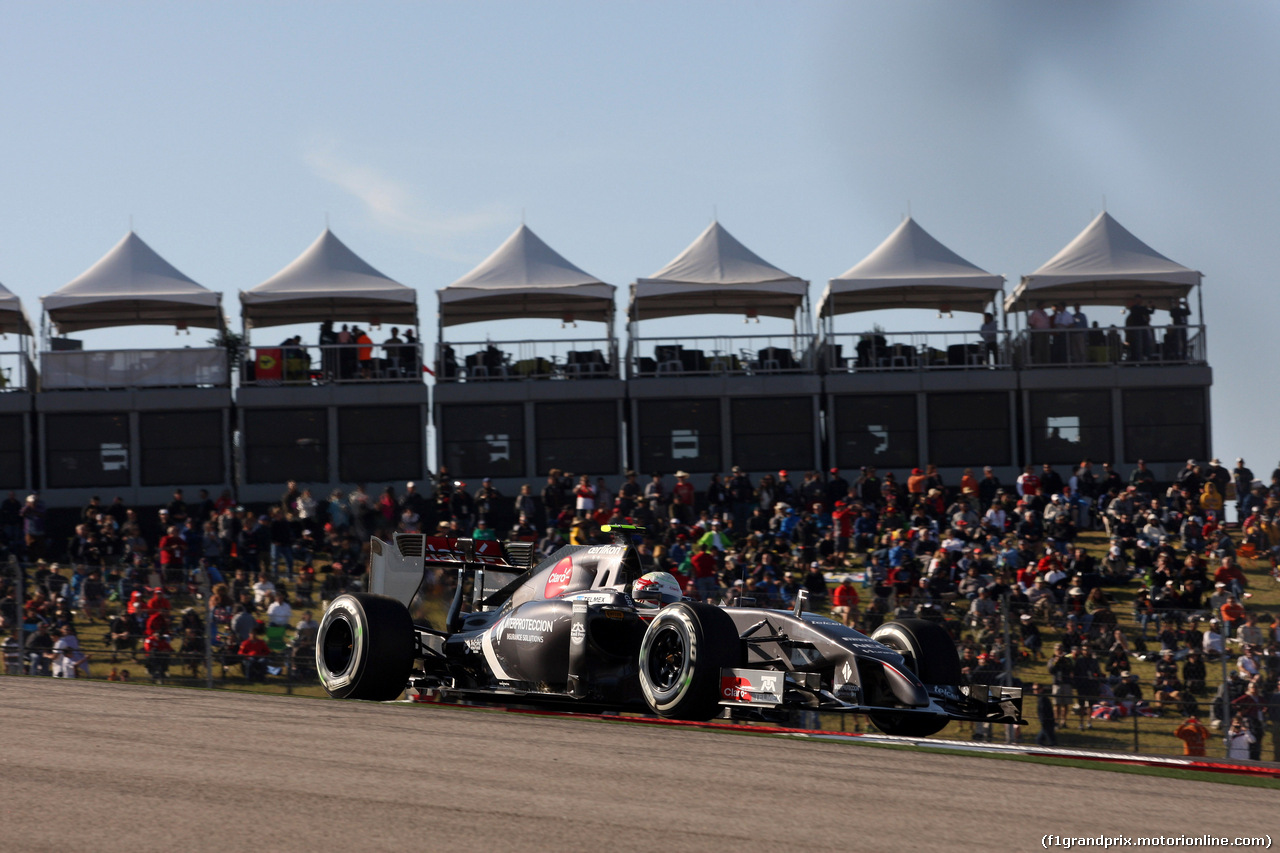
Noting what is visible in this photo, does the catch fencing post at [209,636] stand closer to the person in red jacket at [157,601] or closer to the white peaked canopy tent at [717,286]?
the person in red jacket at [157,601]

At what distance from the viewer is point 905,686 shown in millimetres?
9898

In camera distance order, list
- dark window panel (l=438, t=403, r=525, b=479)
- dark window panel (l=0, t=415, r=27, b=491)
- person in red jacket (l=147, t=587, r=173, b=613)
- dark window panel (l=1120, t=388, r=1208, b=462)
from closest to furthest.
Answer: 1. person in red jacket (l=147, t=587, r=173, b=613)
2. dark window panel (l=0, t=415, r=27, b=491)
3. dark window panel (l=1120, t=388, r=1208, b=462)
4. dark window panel (l=438, t=403, r=525, b=479)

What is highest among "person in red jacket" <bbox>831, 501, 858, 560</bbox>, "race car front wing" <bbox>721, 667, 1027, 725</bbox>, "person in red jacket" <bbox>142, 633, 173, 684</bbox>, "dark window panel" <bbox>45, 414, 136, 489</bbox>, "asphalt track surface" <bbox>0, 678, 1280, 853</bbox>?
"dark window panel" <bbox>45, 414, 136, 489</bbox>

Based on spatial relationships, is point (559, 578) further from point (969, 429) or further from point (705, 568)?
point (969, 429)

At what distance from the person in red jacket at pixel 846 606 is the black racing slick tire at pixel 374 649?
396 centimetres

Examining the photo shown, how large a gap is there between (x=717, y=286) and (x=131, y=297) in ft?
39.6

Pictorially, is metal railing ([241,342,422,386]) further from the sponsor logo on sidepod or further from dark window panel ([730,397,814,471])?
the sponsor logo on sidepod

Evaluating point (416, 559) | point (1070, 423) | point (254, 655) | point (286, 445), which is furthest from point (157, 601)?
point (1070, 423)

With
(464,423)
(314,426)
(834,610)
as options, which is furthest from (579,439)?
(834,610)

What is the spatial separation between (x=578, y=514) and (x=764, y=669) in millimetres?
15303

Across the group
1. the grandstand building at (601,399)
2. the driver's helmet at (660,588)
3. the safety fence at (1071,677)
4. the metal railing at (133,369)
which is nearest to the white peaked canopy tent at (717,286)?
the grandstand building at (601,399)

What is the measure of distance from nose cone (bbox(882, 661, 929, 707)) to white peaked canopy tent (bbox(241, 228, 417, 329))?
73.0ft

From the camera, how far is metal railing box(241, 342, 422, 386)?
31.2 meters

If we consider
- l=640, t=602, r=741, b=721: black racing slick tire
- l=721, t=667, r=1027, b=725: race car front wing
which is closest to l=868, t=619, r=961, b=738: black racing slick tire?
l=721, t=667, r=1027, b=725: race car front wing
